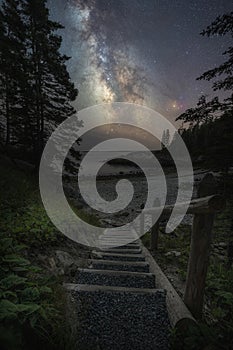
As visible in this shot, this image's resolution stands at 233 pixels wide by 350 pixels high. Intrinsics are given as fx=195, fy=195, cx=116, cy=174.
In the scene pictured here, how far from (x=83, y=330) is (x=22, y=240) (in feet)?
8.03

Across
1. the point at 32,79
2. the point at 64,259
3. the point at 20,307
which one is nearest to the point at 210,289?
the point at 64,259

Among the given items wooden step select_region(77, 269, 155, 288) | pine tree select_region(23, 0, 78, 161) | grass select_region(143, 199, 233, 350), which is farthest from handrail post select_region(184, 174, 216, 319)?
pine tree select_region(23, 0, 78, 161)

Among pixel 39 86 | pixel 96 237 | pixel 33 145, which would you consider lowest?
pixel 96 237

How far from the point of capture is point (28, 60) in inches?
513

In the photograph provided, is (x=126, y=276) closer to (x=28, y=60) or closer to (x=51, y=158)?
(x=51, y=158)

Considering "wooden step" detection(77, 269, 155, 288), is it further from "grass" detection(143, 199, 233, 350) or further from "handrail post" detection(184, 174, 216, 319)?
"handrail post" detection(184, 174, 216, 319)

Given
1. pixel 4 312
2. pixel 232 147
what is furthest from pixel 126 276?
pixel 232 147

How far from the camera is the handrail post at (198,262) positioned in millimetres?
2928

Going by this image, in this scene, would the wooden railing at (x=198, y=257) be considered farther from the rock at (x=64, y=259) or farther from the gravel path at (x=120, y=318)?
the rock at (x=64, y=259)

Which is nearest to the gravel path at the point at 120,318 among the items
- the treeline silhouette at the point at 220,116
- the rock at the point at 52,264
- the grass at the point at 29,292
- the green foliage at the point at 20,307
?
the grass at the point at 29,292

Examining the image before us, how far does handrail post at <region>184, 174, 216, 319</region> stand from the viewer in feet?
9.61

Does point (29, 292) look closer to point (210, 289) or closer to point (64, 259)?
point (64, 259)

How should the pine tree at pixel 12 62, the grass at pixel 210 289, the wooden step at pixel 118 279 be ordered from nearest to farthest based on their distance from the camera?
the grass at pixel 210 289, the wooden step at pixel 118 279, the pine tree at pixel 12 62

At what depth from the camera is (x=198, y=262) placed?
2969 mm
